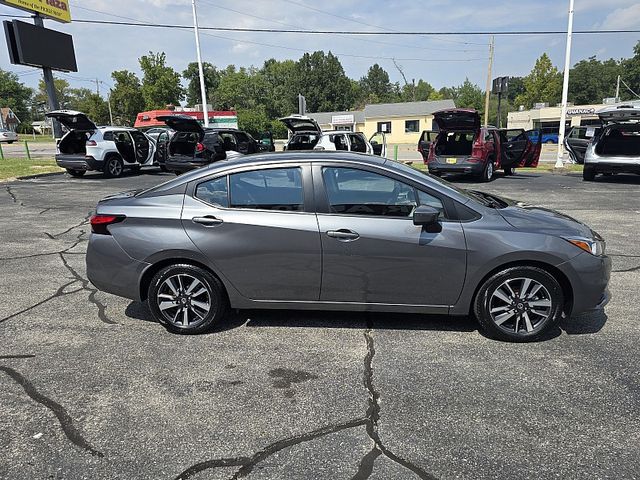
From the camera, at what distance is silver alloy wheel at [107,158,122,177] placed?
15.8 metres

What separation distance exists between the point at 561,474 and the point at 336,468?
117 centimetres

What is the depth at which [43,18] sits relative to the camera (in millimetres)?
20422

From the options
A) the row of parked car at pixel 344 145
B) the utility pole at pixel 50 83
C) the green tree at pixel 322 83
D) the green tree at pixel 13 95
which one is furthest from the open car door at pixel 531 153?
the green tree at pixel 13 95

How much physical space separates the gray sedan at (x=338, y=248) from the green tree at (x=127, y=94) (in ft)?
185

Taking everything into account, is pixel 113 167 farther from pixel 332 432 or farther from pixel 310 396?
pixel 332 432

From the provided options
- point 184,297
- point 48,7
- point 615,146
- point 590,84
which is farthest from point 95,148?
point 590,84

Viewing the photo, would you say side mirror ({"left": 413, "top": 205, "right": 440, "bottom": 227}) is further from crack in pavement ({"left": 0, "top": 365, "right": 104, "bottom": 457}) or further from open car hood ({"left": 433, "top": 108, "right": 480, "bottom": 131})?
open car hood ({"left": 433, "top": 108, "right": 480, "bottom": 131})

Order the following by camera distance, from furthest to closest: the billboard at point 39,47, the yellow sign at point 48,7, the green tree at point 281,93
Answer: the green tree at point 281,93, the yellow sign at point 48,7, the billboard at point 39,47

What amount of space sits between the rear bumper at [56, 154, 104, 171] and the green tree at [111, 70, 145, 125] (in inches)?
1678

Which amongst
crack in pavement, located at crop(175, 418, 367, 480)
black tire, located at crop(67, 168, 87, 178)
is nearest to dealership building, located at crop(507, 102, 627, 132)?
black tire, located at crop(67, 168, 87, 178)

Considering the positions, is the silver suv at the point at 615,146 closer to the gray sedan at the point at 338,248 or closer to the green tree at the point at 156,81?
the gray sedan at the point at 338,248

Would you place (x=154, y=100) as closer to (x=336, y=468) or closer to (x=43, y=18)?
(x=43, y=18)

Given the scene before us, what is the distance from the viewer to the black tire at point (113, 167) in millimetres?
15680

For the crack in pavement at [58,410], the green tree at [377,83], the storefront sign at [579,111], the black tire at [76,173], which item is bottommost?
the crack in pavement at [58,410]
